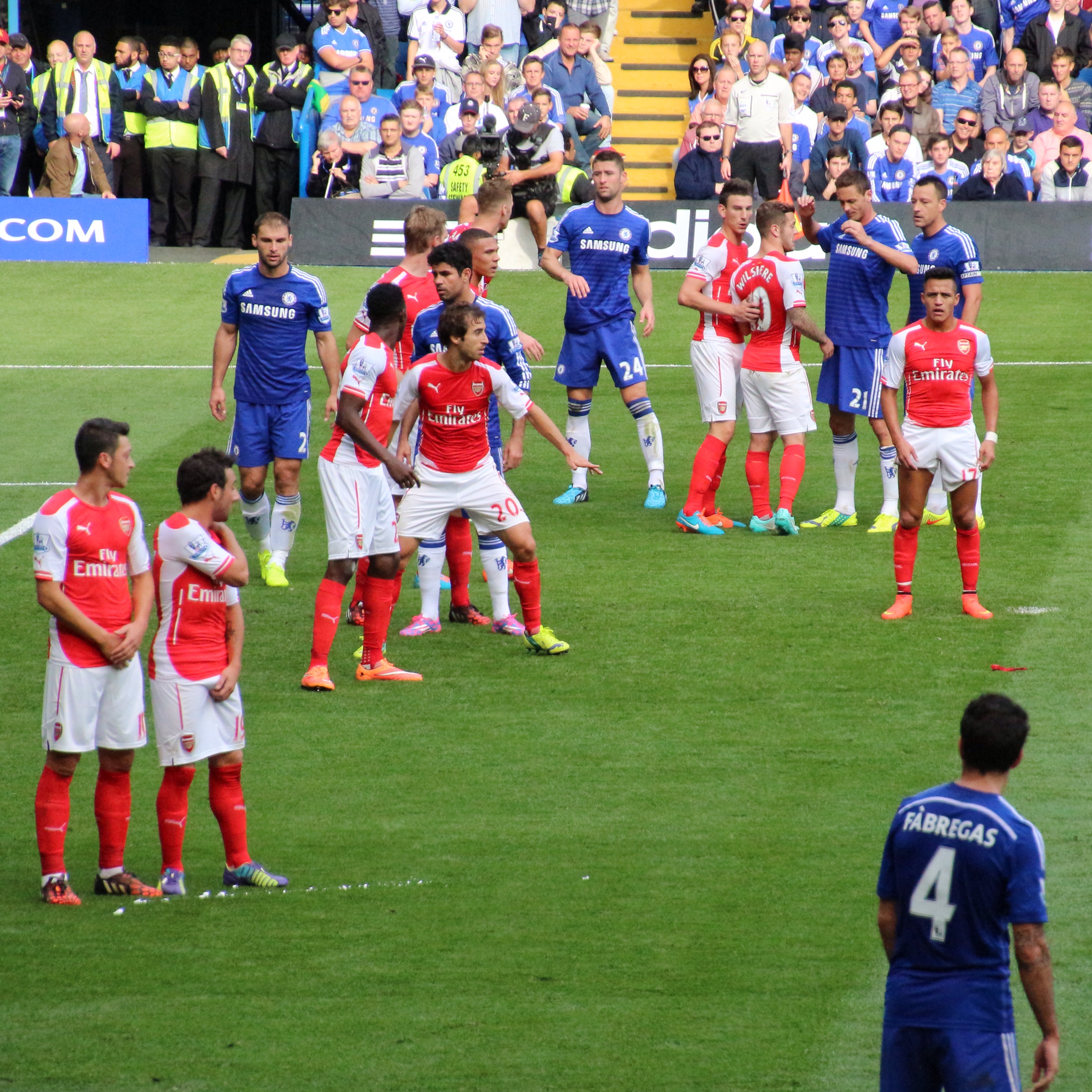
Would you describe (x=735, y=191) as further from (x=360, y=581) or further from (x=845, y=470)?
(x=360, y=581)

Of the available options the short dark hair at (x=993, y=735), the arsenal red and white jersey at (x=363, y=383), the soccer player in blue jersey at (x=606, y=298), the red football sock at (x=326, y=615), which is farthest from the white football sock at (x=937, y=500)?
the short dark hair at (x=993, y=735)

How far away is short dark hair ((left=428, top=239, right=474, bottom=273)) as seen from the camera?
394 inches

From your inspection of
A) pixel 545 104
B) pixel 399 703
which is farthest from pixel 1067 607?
pixel 545 104

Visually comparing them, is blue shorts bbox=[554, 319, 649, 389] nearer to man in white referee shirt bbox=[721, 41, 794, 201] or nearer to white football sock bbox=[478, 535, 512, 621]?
white football sock bbox=[478, 535, 512, 621]

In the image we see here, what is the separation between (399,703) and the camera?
958 cm

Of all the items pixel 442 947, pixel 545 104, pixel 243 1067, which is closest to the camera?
pixel 243 1067

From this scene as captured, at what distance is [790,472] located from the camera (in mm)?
13094

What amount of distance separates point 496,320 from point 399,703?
2.37 metres

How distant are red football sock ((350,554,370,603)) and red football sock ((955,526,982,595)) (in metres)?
3.61

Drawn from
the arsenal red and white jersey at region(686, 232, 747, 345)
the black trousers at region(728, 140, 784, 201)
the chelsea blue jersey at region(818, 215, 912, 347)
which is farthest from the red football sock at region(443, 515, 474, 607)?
the black trousers at region(728, 140, 784, 201)

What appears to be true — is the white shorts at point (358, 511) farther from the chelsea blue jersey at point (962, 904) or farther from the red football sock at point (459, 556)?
the chelsea blue jersey at point (962, 904)

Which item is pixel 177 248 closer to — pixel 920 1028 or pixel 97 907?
pixel 97 907

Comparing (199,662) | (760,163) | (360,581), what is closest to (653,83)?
(760,163)

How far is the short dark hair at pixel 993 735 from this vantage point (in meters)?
4.43
